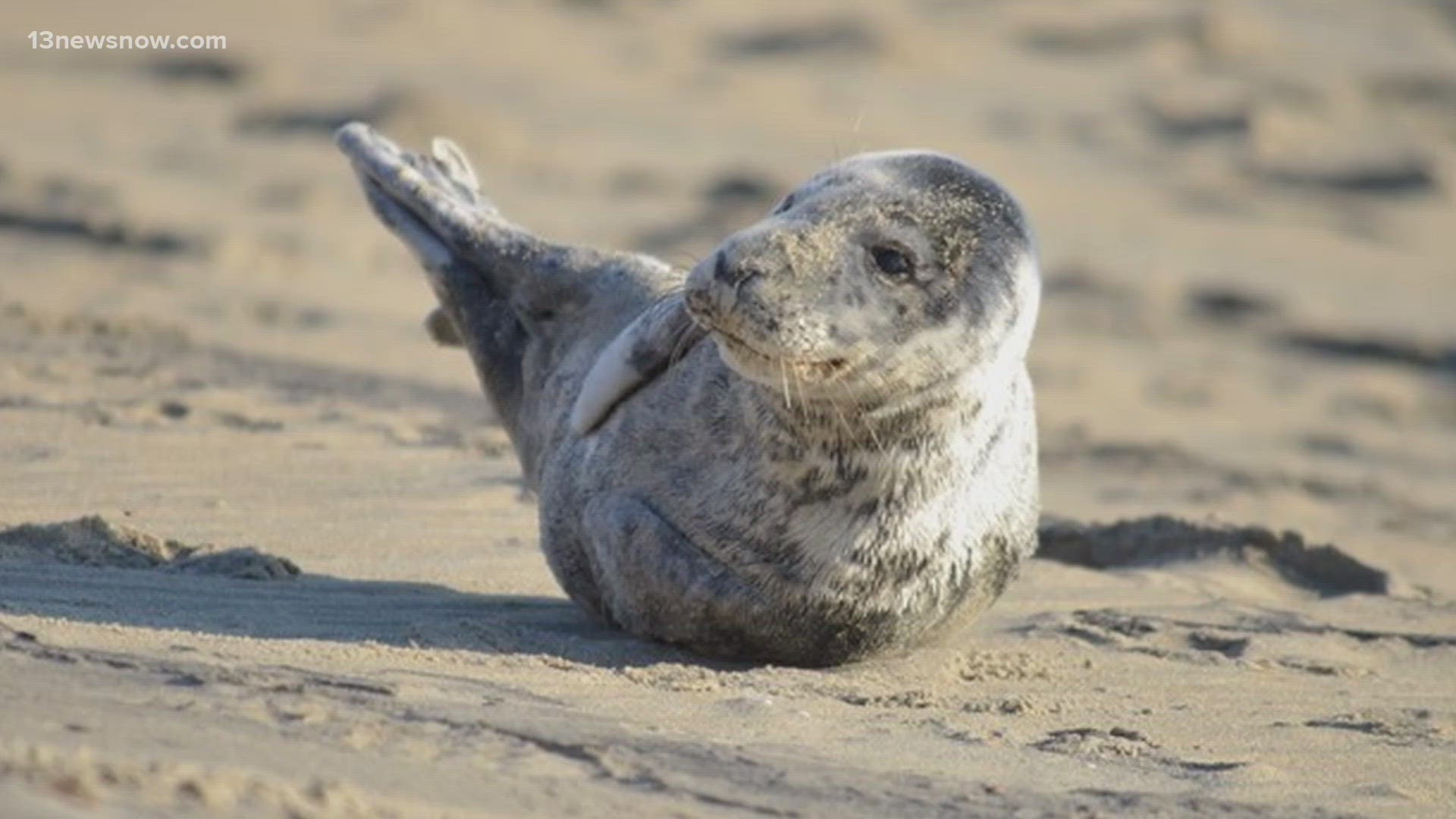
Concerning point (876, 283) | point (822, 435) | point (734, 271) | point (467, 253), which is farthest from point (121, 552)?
point (876, 283)

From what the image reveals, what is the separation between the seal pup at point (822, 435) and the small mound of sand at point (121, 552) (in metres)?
0.66

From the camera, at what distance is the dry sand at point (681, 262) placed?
5539mm

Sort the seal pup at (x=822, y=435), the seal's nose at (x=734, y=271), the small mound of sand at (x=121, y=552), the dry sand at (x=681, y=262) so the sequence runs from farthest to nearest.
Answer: the small mound of sand at (x=121, y=552), the seal pup at (x=822, y=435), the seal's nose at (x=734, y=271), the dry sand at (x=681, y=262)

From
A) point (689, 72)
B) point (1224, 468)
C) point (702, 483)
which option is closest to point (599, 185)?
point (689, 72)

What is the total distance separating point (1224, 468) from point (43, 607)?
19.3ft

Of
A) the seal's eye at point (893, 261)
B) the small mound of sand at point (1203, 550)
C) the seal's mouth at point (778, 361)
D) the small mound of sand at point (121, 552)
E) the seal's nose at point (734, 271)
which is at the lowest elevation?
the small mound of sand at point (121, 552)

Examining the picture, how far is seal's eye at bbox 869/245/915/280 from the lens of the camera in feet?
21.0

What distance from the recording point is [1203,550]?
28.6 feet

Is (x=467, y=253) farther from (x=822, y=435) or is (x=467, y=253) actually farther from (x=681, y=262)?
(x=681, y=262)

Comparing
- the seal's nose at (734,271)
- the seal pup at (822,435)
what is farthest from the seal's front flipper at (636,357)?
the seal's nose at (734,271)

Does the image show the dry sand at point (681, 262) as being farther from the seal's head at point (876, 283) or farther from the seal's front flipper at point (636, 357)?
the seal's head at point (876, 283)

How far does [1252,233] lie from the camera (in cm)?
1594

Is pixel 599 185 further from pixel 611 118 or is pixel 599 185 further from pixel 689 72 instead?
pixel 689 72

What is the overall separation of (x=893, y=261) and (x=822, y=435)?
0.40m
